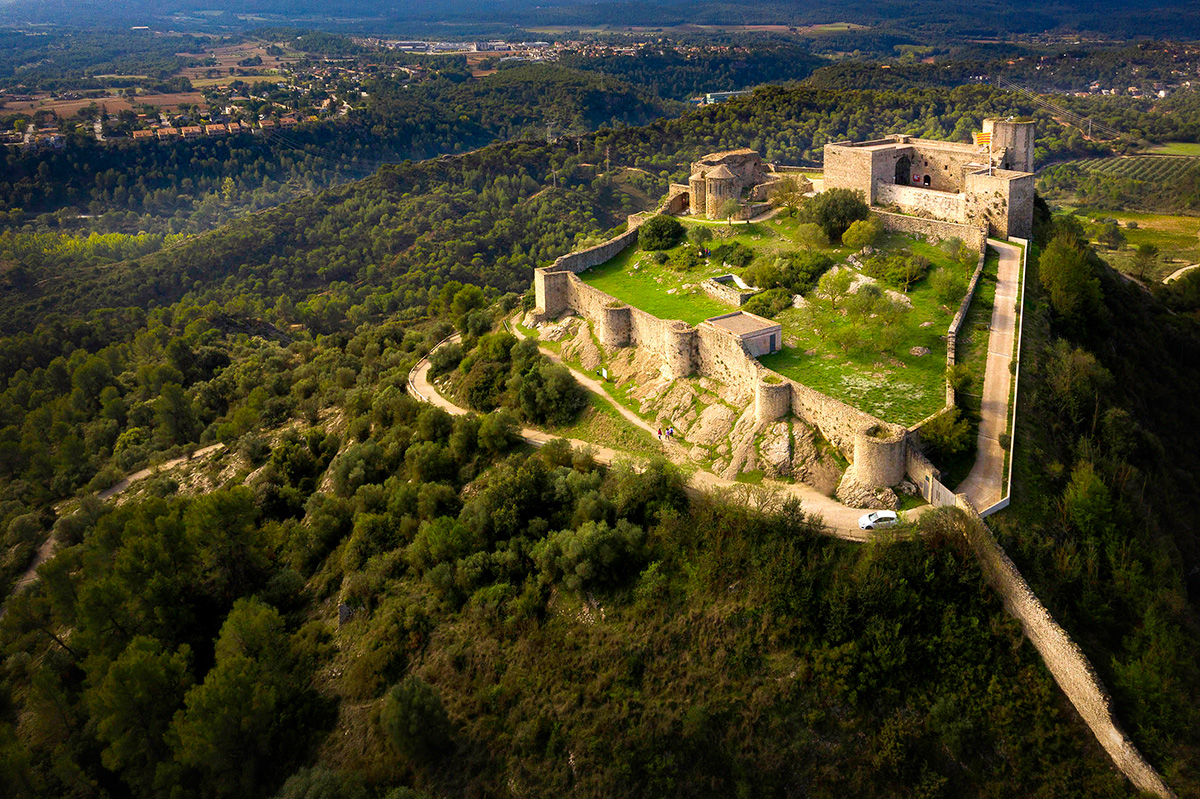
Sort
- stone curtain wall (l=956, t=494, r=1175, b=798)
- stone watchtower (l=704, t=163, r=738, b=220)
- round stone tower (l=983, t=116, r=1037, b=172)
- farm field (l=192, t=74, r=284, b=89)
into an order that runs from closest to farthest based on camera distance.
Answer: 1. stone curtain wall (l=956, t=494, r=1175, b=798)
2. round stone tower (l=983, t=116, r=1037, b=172)
3. stone watchtower (l=704, t=163, r=738, b=220)
4. farm field (l=192, t=74, r=284, b=89)

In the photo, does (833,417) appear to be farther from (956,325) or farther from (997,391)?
(956,325)

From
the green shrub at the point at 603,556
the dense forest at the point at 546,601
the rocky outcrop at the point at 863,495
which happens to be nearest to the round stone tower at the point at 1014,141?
the dense forest at the point at 546,601

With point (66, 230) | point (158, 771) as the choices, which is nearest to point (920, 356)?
point (158, 771)

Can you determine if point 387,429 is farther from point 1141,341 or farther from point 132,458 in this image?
point 1141,341

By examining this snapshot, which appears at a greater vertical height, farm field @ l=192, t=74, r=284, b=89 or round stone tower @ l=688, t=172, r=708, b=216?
farm field @ l=192, t=74, r=284, b=89

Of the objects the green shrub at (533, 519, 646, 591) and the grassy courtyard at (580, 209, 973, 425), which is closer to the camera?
the green shrub at (533, 519, 646, 591)

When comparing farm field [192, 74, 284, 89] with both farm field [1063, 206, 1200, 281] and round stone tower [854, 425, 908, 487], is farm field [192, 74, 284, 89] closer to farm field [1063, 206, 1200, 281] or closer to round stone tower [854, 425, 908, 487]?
farm field [1063, 206, 1200, 281]

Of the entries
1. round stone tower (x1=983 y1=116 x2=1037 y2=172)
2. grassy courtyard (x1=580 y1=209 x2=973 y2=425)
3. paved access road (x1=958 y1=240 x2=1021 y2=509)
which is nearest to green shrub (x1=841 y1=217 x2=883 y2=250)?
grassy courtyard (x1=580 y1=209 x2=973 y2=425)

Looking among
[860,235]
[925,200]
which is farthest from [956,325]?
[925,200]
